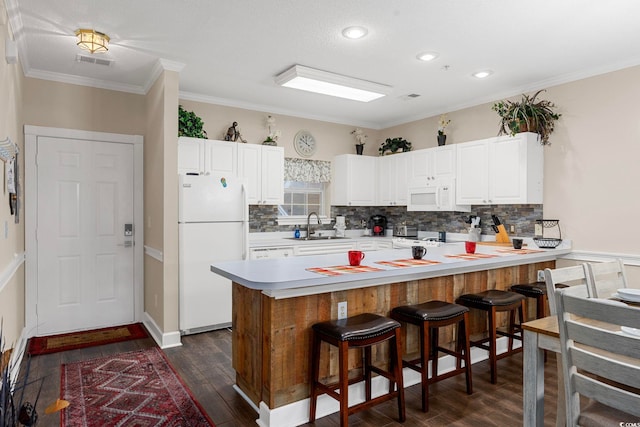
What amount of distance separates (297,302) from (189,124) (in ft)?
9.38

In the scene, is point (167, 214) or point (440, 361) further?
point (167, 214)

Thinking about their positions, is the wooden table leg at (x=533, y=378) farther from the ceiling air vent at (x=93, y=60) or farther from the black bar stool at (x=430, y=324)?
the ceiling air vent at (x=93, y=60)

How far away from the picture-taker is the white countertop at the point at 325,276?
2.27 meters

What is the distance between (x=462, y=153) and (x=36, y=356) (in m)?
4.79

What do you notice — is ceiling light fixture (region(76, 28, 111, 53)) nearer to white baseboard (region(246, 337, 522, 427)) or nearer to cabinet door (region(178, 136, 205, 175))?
cabinet door (region(178, 136, 205, 175))

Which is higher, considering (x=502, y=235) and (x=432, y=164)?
(x=432, y=164)

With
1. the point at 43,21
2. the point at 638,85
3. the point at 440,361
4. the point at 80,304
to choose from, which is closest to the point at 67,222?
the point at 80,304

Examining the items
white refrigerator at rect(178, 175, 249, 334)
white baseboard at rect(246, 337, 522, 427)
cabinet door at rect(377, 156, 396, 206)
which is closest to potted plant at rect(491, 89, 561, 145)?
cabinet door at rect(377, 156, 396, 206)

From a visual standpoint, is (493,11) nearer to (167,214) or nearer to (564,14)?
(564,14)

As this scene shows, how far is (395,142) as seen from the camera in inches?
231

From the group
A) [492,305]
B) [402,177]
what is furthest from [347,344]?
[402,177]

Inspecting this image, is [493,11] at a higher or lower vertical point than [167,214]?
higher

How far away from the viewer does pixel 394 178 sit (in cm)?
583

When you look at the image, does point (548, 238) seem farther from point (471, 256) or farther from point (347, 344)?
point (347, 344)
